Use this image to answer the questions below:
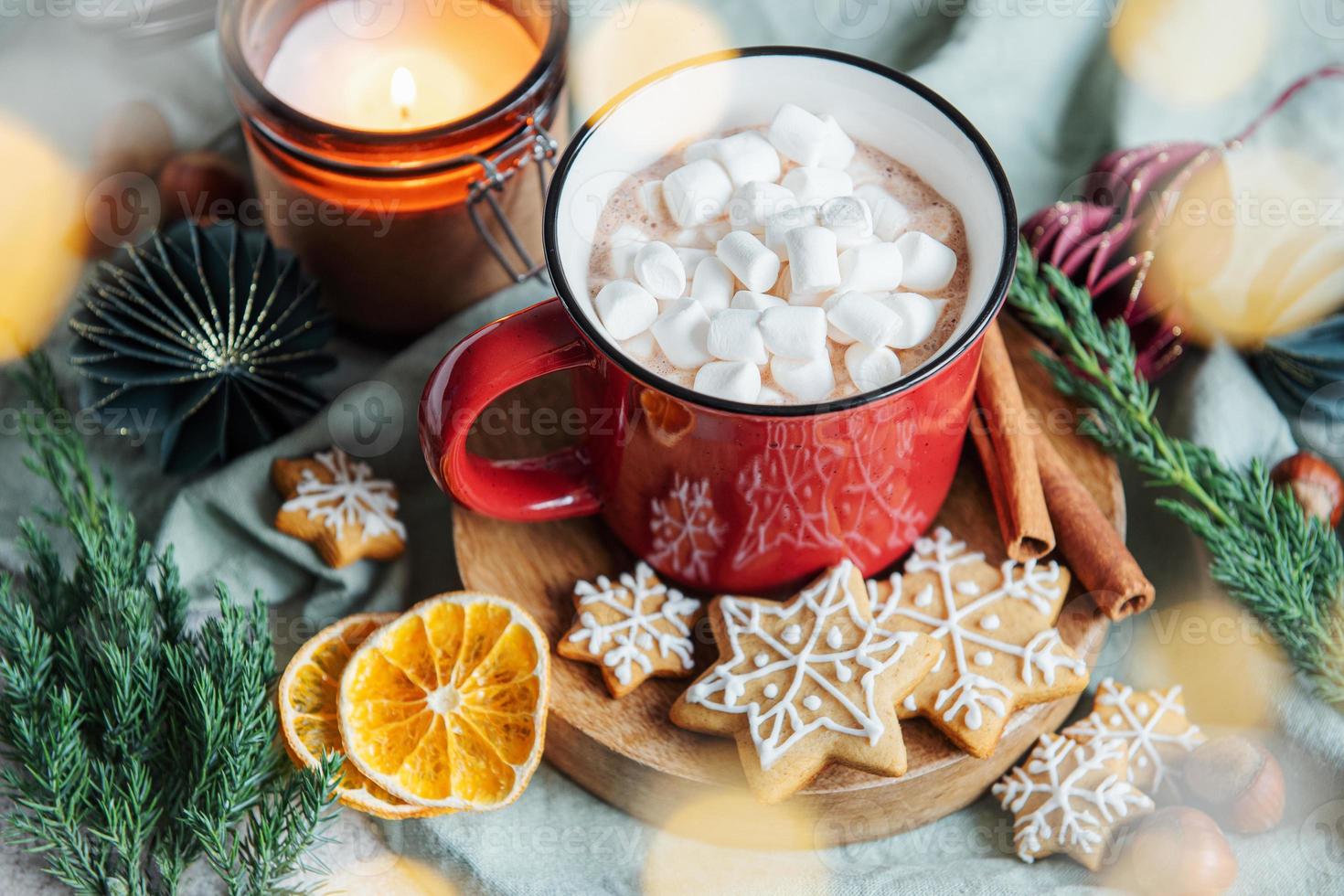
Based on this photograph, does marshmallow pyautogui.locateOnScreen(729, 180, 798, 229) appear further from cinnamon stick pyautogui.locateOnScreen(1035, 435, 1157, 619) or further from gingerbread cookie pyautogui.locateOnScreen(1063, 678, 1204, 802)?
gingerbread cookie pyautogui.locateOnScreen(1063, 678, 1204, 802)

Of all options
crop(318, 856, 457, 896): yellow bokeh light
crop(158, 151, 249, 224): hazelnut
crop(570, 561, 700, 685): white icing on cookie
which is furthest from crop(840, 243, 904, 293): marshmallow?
crop(158, 151, 249, 224): hazelnut

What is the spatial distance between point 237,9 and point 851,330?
0.99 meters

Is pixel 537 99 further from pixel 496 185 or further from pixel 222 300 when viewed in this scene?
pixel 222 300

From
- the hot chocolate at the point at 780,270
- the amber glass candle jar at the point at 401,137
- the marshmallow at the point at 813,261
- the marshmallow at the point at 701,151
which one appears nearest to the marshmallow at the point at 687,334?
the hot chocolate at the point at 780,270

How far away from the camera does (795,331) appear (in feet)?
4.38

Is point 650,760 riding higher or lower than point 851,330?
lower

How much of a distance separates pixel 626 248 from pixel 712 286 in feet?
0.40

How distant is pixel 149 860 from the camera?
5.07 ft

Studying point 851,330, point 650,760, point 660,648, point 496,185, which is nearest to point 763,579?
point 660,648

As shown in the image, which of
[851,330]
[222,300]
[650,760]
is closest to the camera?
[851,330]

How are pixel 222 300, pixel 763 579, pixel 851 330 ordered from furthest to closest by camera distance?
pixel 222 300, pixel 763 579, pixel 851 330

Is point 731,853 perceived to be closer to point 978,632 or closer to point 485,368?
point 978,632

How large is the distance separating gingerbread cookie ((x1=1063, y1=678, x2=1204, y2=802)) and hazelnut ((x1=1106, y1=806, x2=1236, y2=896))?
0.06 meters

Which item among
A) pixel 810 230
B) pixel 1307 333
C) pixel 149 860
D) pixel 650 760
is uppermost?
pixel 810 230
